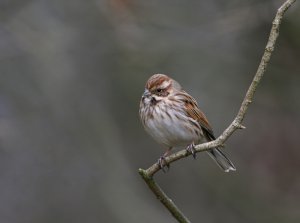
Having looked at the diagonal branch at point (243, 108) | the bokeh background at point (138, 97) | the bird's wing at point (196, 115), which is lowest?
the diagonal branch at point (243, 108)

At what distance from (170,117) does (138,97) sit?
330cm

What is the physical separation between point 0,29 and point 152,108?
12.3 feet

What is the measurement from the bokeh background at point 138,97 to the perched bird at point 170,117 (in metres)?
2.33

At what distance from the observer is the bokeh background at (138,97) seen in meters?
9.03

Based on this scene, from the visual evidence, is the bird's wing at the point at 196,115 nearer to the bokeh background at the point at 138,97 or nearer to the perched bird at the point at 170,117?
the perched bird at the point at 170,117

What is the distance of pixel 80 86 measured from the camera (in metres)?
10.4

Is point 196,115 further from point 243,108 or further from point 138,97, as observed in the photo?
point 138,97

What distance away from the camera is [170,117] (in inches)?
262

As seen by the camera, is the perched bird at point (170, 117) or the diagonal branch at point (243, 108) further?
the perched bird at point (170, 117)

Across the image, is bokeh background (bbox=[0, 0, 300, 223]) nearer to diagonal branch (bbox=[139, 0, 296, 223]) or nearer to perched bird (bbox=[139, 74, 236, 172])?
perched bird (bbox=[139, 74, 236, 172])

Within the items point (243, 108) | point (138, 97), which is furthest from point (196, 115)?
point (138, 97)

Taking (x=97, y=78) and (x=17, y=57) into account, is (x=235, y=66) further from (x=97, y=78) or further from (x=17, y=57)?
(x=17, y=57)

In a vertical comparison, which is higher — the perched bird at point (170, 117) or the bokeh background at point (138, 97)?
the bokeh background at point (138, 97)

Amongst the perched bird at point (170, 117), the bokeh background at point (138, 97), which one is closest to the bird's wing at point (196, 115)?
the perched bird at point (170, 117)
